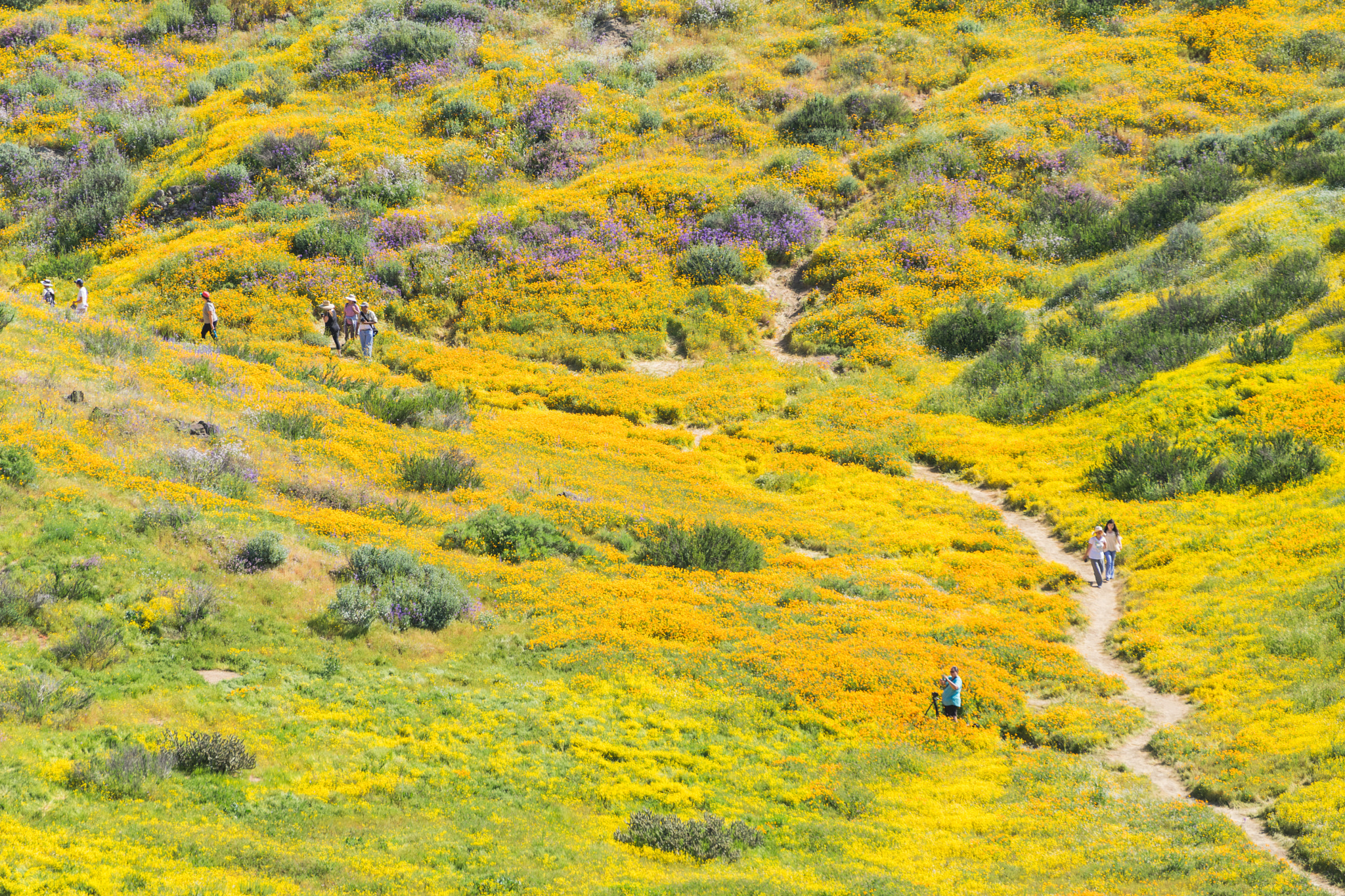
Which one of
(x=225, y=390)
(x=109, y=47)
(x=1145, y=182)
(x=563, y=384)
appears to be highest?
(x=109, y=47)

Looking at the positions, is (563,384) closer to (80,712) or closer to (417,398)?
(417,398)

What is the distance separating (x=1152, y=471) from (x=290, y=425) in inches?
777

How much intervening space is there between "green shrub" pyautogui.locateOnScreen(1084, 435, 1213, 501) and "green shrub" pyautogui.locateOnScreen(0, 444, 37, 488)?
879 inches

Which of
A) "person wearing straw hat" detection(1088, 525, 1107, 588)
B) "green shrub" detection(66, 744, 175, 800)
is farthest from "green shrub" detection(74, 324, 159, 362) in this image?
"person wearing straw hat" detection(1088, 525, 1107, 588)

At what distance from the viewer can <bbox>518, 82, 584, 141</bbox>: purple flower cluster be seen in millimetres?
45750

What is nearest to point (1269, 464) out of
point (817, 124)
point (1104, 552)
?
point (1104, 552)

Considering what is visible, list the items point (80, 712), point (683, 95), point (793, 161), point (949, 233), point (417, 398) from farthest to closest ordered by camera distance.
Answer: point (683, 95)
point (793, 161)
point (949, 233)
point (417, 398)
point (80, 712)

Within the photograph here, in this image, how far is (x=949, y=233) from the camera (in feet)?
129

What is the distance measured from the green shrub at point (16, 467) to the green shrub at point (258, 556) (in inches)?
130

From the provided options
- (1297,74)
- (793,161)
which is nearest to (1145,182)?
(1297,74)

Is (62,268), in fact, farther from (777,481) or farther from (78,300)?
(777,481)

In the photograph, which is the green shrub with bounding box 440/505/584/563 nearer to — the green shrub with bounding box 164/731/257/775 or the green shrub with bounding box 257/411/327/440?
the green shrub with bounding box 257/411/327/440

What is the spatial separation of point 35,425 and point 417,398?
31.8 feet

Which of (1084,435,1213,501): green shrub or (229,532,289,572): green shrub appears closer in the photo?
(229,532,289,572): green shrub
